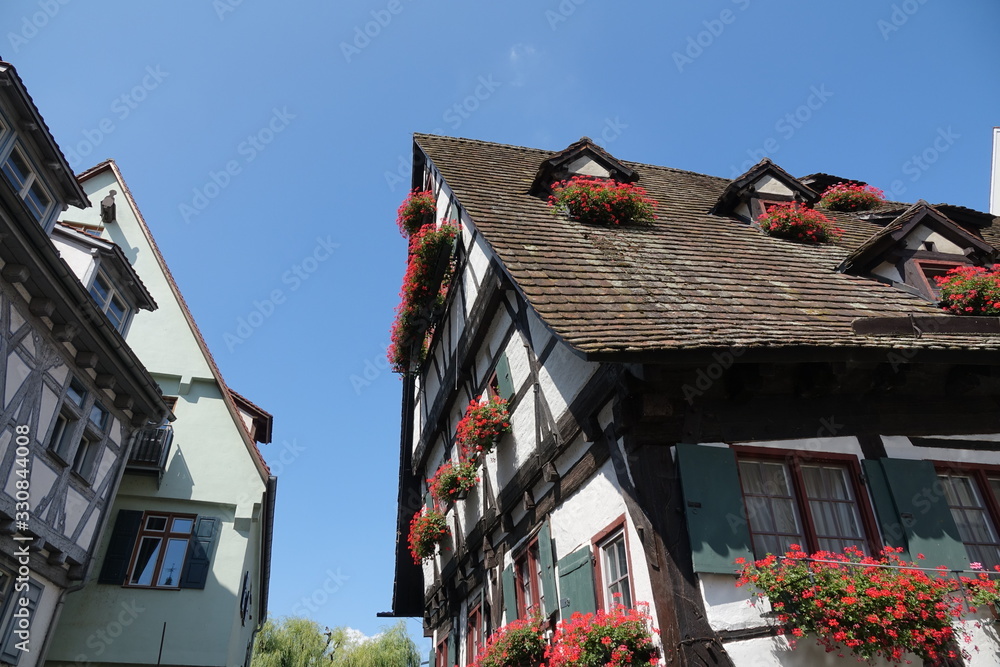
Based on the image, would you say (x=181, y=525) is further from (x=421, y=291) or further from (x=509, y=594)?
(x=509, y=594)

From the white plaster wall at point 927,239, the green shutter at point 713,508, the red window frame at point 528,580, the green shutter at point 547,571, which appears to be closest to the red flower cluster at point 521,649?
the green shutter at point 547,571

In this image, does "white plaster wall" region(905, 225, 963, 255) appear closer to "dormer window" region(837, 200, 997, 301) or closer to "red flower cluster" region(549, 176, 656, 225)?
"dormer window" region(837, 200, 997, 301)

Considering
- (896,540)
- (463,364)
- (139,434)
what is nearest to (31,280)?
(139,434)

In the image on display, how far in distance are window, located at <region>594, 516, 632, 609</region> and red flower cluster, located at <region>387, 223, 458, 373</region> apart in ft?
22.6

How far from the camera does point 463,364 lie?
37.5 ft

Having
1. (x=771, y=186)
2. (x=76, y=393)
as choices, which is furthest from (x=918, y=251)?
(x=76, y=393)

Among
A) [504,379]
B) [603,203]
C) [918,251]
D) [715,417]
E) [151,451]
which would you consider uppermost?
[603,203]

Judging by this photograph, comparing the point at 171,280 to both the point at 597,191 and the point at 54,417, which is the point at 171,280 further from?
the point at 597,191

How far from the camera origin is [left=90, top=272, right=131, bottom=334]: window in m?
13.0

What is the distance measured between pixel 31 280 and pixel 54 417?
7.21 feet

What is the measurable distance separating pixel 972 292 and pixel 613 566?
5.39 meters

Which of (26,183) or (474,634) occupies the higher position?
(26,183)

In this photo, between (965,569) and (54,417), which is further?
(54,417)

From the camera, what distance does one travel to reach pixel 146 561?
13.5 m
